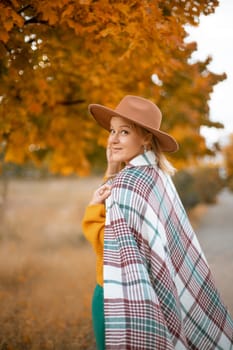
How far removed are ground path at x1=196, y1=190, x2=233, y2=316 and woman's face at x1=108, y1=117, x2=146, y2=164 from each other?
274 cm

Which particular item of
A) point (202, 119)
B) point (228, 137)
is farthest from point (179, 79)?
point (228, 137)

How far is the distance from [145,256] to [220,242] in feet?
27.6

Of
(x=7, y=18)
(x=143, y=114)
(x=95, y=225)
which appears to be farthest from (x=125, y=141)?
(x=7, y=18)

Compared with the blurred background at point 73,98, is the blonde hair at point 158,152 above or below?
below

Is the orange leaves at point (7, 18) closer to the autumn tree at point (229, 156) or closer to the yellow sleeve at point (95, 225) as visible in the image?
the yellow sleeve at point (95, 225)

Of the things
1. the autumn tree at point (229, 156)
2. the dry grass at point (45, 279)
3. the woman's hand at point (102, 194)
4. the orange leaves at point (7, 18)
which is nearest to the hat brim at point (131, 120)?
the woman's hand at point (102, 194)

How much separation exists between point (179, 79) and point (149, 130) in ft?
9.96

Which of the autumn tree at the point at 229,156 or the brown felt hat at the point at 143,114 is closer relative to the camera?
the brown felt hat at the point at 143,114

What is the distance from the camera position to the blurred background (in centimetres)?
342

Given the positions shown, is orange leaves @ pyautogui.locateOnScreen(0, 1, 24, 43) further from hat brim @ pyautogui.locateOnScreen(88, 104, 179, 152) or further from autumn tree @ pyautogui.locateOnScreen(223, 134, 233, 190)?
autumn tree @ pyautogui.locateOnScreen(223, 134, 233, 190)

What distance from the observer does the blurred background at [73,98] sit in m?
3.42

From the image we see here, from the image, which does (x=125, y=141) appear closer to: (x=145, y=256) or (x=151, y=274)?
(x=145, y=256)

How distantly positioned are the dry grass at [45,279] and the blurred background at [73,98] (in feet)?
0.06

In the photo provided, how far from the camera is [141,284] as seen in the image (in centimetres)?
271
